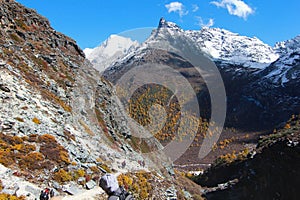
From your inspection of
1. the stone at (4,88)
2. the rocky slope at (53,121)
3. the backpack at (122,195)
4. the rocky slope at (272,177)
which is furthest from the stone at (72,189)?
the rocky slope at (272,177)

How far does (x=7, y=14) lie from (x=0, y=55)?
745 inches

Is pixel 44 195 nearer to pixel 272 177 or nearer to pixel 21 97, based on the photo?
pixel 21 97

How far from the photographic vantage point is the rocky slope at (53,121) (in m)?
22.7

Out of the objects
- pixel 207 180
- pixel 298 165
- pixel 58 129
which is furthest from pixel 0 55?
pixel 207 180

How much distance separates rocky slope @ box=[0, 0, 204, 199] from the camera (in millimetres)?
22703

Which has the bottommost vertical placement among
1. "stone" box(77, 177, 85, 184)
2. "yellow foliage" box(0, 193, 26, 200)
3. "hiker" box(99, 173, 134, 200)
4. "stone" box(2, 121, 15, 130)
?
"yellow foliage" box(0, 193, 26, 200)

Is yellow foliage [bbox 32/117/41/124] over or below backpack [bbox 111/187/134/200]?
over

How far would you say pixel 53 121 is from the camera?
32250mm

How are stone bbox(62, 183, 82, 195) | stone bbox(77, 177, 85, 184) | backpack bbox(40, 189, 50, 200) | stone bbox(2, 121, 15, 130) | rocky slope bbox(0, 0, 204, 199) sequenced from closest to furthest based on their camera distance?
backpack bbox(40, 189, 50, 200), stone bbox(62, 183, 82, 195), rocky slope bbox(0, 0, 204, 199), stone bbox(77, 177, 85, 184), stone bbox(2, 121, 15, 130)

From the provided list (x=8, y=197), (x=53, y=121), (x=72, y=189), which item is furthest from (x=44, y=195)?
(x=53, y=121)

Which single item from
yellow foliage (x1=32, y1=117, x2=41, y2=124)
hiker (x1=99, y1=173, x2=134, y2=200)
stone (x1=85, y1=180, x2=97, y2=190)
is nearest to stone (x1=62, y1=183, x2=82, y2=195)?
stone (x1=85, y1=180, x2=97, y2=190)

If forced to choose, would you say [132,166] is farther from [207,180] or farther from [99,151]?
[207,180]

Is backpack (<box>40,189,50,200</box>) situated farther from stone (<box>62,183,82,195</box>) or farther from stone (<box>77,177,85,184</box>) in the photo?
stone (<box>77,177,85,184</box>)

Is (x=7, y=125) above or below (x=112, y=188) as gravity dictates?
above
